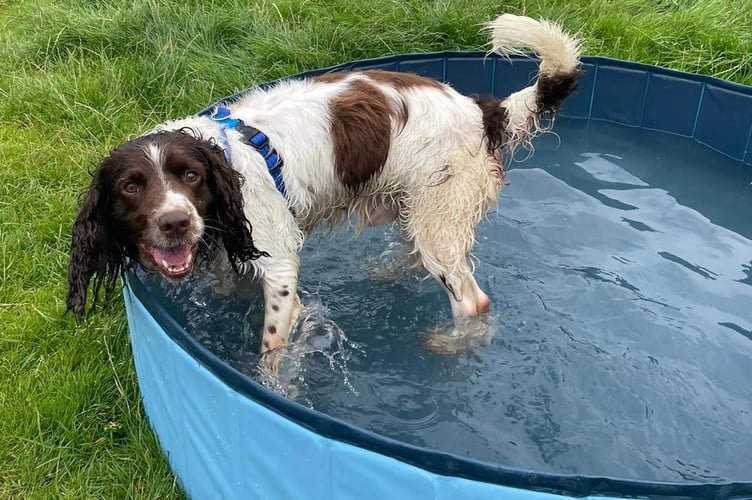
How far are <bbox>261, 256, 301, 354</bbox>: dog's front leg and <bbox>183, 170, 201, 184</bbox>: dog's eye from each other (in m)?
0.57

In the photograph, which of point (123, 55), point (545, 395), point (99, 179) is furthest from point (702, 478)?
point (123, 55)

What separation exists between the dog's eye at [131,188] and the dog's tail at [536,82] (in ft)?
5.52

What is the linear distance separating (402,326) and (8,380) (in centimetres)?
190

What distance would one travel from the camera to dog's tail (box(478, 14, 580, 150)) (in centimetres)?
335

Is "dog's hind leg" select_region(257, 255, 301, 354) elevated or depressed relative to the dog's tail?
depressed

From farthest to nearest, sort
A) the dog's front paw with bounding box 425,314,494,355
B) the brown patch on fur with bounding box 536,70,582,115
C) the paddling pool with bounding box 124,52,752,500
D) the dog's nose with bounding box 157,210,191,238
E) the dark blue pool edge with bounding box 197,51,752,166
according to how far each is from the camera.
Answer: the dark blue pool edge with bounding box 197,51,752,166, the dog's front paw with bounding box 425,314,494,355, the brown patch on fur with bounding box 536,70,582,115, the dog's nose with bounding box 157,210,191,238, the paddling pool with bounding box 124,52,752,500

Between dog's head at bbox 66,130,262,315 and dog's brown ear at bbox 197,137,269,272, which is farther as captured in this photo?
dog's brown ear at bbox 197,137,269,272

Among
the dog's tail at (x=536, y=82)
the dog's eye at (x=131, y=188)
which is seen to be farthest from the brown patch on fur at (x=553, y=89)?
the dog's eye at (x=131, y=188)

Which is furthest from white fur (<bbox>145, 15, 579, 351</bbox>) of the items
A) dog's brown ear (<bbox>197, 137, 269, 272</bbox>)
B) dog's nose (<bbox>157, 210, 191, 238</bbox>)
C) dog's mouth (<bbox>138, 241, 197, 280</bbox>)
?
dog's nose (<bbox>157, 210, 191, 238</bbox>)

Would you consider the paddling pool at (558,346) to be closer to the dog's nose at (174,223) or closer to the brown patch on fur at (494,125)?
the dog's nose at (174,223)

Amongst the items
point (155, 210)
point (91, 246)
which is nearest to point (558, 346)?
point (155, 210)

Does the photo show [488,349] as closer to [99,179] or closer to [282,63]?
[99,179]

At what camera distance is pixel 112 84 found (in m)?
5.62

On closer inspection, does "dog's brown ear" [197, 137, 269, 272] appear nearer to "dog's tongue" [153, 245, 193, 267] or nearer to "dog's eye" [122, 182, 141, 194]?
"dog's tongue" [153, 245, 193, 267]
